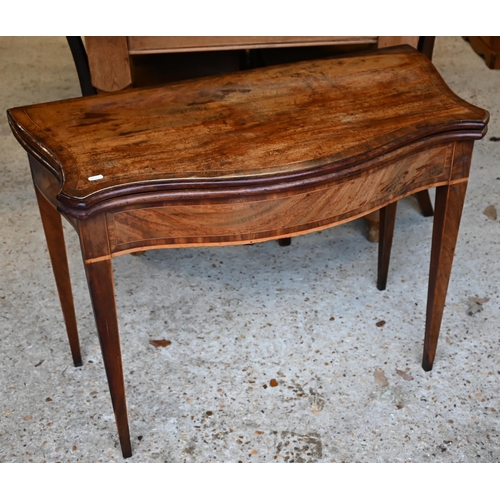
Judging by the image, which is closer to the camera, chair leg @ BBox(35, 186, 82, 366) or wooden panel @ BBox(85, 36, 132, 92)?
chair leg @ BBox(35, 186, 82, 366)

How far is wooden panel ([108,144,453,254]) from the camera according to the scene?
51.9 inches

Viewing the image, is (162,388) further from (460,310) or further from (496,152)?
(496,152)

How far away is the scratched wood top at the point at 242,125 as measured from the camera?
1.32 metres

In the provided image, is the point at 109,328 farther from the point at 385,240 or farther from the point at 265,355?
the point at 385,240

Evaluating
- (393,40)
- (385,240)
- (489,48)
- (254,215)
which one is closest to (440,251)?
(385,240)

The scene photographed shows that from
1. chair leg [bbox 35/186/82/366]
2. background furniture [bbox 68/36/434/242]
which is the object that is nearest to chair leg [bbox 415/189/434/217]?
background furniture [bbox 68/36/434/242]

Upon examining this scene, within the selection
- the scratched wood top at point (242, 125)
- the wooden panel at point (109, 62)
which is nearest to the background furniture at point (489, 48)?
the scratched wood top at point (242, 125)

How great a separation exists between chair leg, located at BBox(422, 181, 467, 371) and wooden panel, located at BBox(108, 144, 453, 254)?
16cm

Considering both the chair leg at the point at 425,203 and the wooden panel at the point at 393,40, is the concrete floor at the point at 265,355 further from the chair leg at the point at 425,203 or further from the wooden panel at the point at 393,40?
the wooden panel at the point at 393,40

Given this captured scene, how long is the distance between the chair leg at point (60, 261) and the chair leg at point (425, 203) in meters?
1.21

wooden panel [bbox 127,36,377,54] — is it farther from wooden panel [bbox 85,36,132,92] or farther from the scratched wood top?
the scratched wood top

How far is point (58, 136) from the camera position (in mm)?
1443

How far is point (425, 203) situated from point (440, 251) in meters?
0.78

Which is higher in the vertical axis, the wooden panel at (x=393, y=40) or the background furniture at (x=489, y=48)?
the wooden panel at (x=393, y=40)
